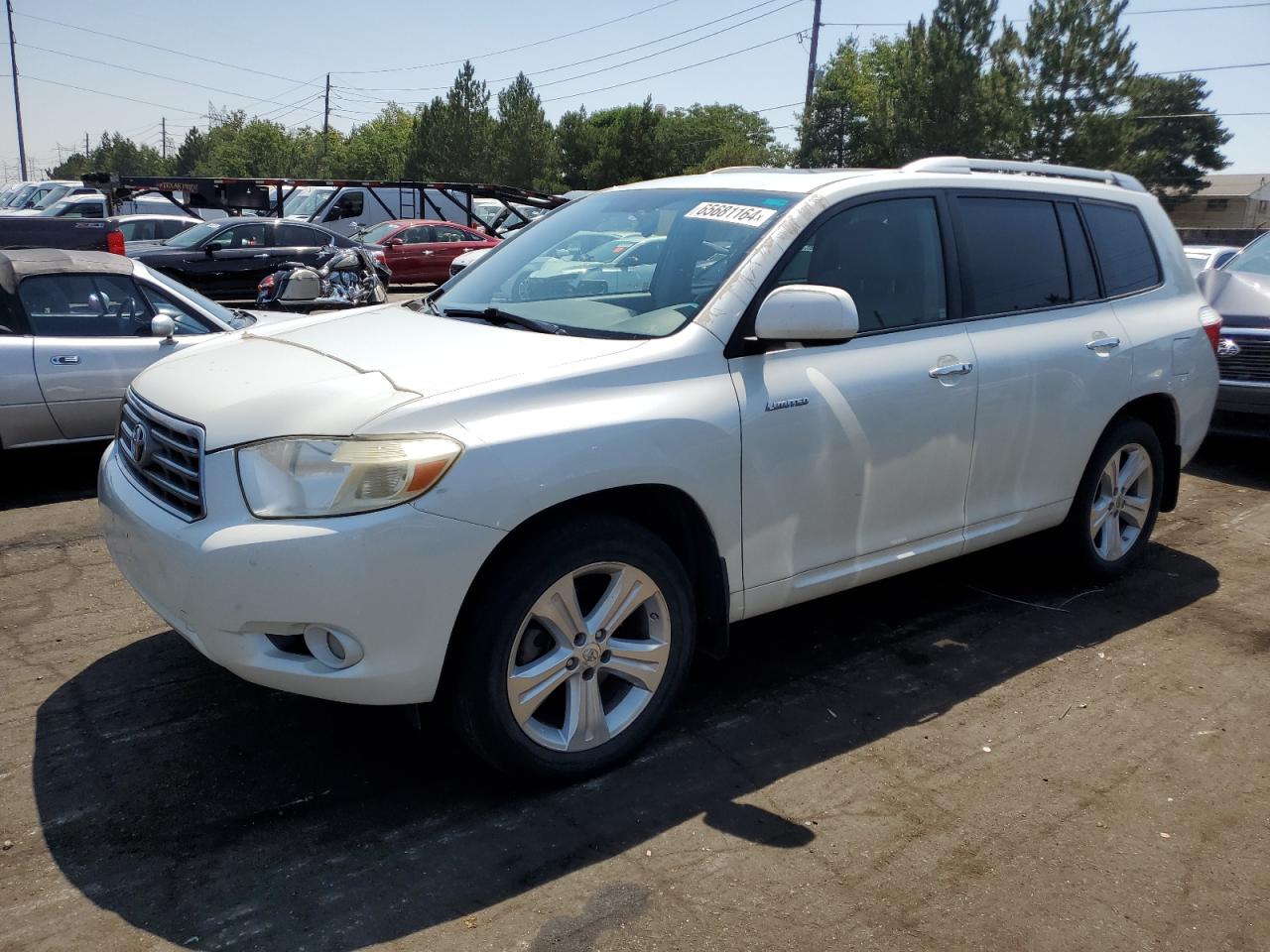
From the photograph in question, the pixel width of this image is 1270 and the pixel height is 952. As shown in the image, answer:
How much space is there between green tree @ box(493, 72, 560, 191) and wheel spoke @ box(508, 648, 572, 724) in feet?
188

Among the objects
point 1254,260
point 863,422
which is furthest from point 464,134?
point 863,422

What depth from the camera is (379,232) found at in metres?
22.4

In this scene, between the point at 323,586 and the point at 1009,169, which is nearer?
the point at 323,586

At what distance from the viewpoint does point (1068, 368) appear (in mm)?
Result: 4547

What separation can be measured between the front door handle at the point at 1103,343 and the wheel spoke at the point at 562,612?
9.02ft

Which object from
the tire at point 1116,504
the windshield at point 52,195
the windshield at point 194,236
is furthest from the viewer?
the windshield at point 52,195

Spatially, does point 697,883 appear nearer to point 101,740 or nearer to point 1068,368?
point 101,740

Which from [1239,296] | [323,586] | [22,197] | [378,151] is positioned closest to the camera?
[323,586]

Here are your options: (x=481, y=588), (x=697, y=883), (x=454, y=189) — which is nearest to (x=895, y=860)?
(x=697, y=883)

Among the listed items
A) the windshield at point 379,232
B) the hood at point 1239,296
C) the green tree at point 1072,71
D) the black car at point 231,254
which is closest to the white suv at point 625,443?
the hood at point 1239,296

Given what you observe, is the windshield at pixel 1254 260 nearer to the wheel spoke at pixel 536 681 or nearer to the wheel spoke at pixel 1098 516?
the wheel spoke at pixel 1098 516

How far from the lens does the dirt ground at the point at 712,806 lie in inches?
107

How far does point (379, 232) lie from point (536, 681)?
20700 millimetres

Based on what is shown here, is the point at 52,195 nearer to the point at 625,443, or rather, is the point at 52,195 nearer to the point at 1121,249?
the point at 1121,249
